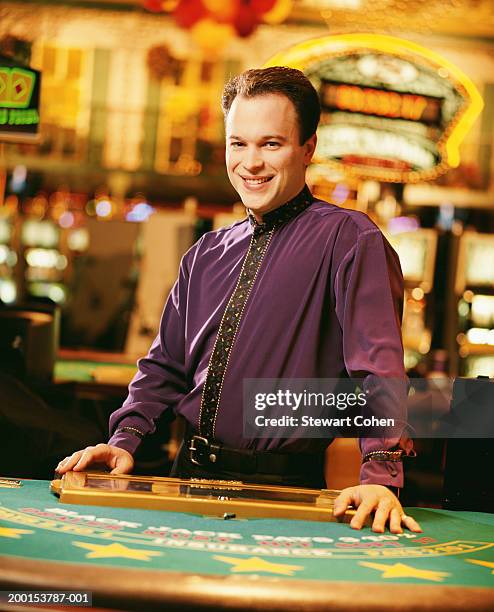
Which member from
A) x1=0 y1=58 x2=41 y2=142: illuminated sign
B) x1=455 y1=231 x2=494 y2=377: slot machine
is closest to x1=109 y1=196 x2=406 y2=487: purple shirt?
x1=0 y1=58 x2=41 y2=142: illuminated sign

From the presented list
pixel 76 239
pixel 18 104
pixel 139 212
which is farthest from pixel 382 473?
pixel 139 212

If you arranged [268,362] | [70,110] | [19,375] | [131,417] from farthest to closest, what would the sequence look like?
[70,110] < [19,375] < [131,417] < [268,362]

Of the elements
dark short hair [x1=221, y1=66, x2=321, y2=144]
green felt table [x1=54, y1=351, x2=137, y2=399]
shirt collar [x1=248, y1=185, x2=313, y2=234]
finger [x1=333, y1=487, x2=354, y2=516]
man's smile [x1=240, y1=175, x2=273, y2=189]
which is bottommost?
finger [x1=333, y1=487, x2=354, y2=516]

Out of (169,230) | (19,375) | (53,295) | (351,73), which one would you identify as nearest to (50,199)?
(53,295)

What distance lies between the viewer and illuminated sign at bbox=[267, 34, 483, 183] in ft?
21.6

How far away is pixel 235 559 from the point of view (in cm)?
141

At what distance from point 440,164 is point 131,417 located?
522cm

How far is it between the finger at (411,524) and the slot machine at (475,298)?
22.5 feet

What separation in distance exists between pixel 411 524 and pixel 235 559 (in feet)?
1.52

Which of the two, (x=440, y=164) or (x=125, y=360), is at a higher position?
(x=440, y=164)

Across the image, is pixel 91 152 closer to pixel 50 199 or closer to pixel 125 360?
pixel 50 199

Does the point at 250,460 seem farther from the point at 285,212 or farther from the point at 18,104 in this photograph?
the point at 18,104

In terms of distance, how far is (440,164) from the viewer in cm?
701

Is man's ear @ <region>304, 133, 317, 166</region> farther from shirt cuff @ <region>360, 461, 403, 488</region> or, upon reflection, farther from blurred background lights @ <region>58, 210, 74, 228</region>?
blurred background lights @ <region>58, 210, 74, 228</region>
